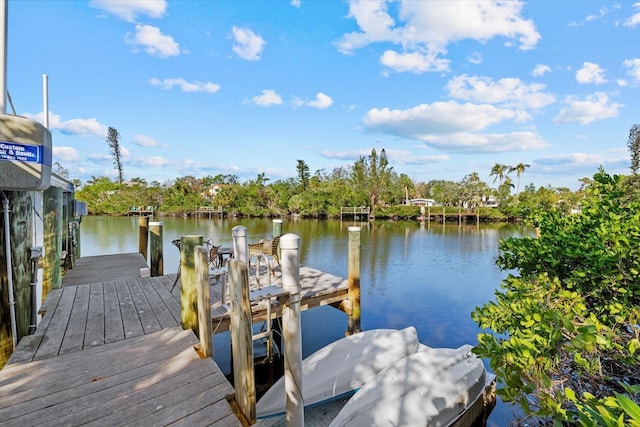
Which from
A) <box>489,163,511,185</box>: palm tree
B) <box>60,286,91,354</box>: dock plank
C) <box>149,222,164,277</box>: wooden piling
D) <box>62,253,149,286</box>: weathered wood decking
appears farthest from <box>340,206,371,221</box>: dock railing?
<box>60,286,91,354</box>: dock plank

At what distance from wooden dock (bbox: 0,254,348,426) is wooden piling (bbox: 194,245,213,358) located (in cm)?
12

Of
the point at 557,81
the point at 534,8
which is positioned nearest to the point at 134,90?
the point at 534,8

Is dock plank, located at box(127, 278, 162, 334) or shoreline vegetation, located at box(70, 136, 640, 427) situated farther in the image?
dock plank, located at box(127, 278, 162, 334)

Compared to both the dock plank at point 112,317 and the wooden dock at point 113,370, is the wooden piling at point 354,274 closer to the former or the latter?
the wooden dock at point 113,370

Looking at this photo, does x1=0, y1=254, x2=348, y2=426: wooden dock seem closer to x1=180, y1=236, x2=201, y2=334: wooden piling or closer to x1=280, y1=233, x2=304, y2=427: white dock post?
x1=180, y1=236, x2=201, y2=334: wooden piling

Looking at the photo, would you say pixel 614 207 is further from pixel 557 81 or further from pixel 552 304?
pixel 557 81

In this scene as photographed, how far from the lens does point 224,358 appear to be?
5797 mm

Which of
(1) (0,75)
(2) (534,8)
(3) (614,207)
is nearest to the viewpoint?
(3) (614,207)

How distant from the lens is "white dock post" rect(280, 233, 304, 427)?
2.21 metres

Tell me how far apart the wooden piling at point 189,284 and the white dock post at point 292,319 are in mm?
1506

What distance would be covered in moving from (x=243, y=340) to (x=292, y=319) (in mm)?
472

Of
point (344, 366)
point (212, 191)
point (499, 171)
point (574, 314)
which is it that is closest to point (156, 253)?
point (344, 366)

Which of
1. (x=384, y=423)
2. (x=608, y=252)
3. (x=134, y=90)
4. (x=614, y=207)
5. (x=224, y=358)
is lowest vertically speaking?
(x=224, y=358)

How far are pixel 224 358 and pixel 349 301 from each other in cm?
271
